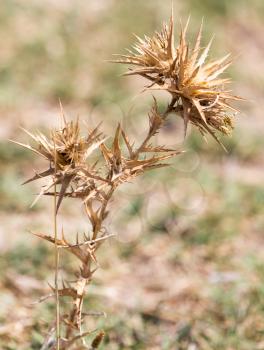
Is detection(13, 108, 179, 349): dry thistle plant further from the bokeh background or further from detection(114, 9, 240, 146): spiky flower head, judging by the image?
the bokeh background

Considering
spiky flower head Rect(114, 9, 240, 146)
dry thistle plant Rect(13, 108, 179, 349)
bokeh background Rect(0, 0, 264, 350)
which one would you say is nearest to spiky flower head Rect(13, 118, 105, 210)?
dry thistle plant Rect(13, 108, 179, 349)

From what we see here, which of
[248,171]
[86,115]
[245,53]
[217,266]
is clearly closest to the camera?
[217,266]

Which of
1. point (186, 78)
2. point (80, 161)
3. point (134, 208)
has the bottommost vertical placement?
point (80, 161)

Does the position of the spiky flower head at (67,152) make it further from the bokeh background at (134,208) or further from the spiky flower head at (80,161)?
the bokeh background at (134,208)

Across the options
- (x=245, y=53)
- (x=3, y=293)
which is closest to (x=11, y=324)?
(x=3, y=293)


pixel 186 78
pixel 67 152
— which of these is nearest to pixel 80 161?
pixel 67 152

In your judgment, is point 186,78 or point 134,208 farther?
point 134,208

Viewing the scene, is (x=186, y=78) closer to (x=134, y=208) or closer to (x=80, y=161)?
(x=80, y=161)

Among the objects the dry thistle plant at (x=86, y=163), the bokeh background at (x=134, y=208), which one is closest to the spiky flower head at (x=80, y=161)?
the dry thistle plant at (x=86, y=163)

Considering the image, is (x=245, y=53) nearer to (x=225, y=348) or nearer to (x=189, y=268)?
(x=189, y=268)
